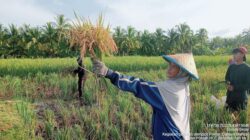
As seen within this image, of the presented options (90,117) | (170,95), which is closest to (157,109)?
(170,95)

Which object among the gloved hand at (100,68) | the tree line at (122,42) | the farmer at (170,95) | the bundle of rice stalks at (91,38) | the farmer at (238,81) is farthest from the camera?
the tree line at (122,42)

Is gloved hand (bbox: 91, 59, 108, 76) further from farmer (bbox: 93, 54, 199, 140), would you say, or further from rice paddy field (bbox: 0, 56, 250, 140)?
rice paddy field (bbox: 0, 56, 250, 140)

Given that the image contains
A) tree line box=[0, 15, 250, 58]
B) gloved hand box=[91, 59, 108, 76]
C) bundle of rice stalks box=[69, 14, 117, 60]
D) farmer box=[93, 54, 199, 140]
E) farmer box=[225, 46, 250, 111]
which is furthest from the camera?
tree line box=[0, 15, 250, 58]

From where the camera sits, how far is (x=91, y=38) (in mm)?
3201

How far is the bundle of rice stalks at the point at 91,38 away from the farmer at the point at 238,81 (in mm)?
2012

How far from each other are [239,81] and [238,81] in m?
0.01

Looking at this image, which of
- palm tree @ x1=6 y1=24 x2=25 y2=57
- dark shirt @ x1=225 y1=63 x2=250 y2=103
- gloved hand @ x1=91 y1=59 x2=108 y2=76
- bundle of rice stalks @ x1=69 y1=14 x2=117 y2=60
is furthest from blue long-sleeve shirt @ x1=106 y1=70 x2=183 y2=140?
palm tree @ x1=6 y1=24 x2=25 y2=57

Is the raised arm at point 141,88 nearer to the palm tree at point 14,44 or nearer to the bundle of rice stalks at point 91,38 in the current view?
the bundle of rice stalks at point 91,38

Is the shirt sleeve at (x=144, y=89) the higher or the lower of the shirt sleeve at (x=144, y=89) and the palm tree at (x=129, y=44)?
the lower

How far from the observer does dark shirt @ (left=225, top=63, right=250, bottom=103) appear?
434 cm

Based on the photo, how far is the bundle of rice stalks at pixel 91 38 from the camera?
10.4 feet

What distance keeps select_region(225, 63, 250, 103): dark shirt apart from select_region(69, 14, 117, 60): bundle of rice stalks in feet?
6.69

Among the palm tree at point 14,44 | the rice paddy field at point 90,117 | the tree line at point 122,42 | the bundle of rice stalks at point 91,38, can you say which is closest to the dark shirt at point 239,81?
the rice paddy field at point 90,117

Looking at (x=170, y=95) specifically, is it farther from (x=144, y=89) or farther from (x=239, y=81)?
(x=239, y=81)
